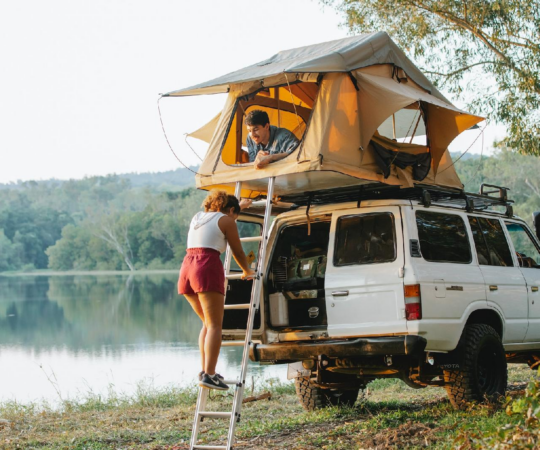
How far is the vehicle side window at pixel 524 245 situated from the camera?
8781mm

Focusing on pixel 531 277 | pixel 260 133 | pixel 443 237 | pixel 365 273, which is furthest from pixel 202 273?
pixel 531 277

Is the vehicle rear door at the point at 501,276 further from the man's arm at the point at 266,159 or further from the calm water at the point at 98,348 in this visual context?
the calm water at the point at 98,348

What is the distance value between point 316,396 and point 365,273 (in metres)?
1.94

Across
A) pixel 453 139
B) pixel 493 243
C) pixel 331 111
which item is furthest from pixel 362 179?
pixel 493 243

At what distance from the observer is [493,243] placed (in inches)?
321

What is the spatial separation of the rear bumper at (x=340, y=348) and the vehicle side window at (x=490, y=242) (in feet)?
5.18

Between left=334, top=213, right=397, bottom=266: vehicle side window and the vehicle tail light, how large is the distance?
0.37 meters

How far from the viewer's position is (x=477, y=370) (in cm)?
732

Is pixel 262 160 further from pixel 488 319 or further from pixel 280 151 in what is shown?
pixel 488 319

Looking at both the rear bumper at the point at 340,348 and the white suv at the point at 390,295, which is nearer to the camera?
the rear bumper at the point at 340,348

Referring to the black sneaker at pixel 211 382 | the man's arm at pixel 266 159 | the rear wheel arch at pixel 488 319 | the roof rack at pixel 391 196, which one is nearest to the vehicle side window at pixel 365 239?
the roof rack at pixel 391 196

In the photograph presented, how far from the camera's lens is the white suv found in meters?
6.84

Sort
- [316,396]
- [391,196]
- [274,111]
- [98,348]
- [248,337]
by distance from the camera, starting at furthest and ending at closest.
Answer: [98,348] → [274,111] → [316,396] → [391,196] → [248,337]

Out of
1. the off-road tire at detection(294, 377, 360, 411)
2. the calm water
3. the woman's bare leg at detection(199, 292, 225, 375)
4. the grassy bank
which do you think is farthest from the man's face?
the calm water
